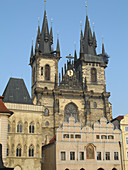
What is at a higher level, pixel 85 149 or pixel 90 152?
pixel 85 149

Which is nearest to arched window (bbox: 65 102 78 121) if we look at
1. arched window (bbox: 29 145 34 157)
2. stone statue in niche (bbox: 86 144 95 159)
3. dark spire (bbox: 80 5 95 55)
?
dark spire (bbox: 80 5 95 55)

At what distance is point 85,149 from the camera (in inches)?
1592

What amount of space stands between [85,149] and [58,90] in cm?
1774

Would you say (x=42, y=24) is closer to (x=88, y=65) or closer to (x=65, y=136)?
(x=88, y=65)

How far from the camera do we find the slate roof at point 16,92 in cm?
4341

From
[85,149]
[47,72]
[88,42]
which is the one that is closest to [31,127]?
[85,149]

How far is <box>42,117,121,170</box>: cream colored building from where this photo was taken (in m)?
39.2

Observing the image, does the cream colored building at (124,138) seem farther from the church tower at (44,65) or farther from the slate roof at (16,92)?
the church tower at (44,65)

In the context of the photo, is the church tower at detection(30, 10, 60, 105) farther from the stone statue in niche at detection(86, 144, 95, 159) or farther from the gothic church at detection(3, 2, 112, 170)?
the stone statue in niche at detection(86, 144, 95, 159)

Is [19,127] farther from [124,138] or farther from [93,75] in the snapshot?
[93,75]

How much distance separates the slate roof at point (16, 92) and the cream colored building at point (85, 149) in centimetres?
822

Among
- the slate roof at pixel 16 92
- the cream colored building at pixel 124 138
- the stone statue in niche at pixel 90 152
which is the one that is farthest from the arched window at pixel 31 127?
the cream colored building at pixel 124 138

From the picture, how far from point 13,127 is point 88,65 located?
2727cm

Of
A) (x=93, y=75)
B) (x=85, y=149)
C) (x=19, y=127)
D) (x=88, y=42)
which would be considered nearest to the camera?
(x=19, y=127)
